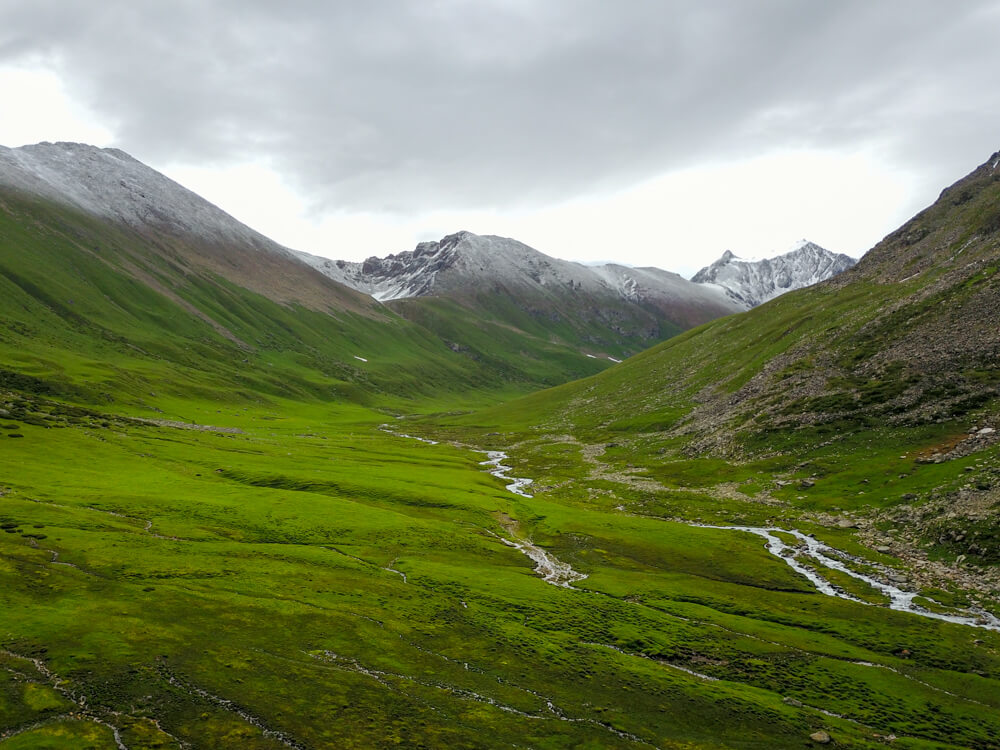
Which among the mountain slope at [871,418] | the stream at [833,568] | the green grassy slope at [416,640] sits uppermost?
the mountain slope at [871,418]

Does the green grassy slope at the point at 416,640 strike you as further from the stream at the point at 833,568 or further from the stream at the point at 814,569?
the stream at the point at 833,568

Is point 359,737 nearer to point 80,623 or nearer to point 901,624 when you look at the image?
point 80,623

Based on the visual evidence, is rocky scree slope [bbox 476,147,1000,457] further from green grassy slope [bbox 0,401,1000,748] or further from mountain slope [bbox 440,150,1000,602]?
green grassy slope [bbox 0,401,1000,748]

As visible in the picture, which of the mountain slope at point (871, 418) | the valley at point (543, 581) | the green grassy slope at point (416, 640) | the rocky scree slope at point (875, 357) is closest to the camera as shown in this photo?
the green grassy slope at point (416, 640)

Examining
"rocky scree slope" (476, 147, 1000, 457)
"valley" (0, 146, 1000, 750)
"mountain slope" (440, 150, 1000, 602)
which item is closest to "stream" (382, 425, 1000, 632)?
"valley" (0, 146, 1000, 750)

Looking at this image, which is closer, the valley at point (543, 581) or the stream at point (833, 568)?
the valley at point (543, 581)

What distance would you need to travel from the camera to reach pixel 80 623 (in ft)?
116

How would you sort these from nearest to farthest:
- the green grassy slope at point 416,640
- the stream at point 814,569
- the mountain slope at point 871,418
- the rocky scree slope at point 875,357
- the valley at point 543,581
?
the green grassy slope at point 416,640 → the valley at point 543,581 → the stream at point 814,569 → the mountain slope at point 871,418 → the rocky scree slope at point 875,357

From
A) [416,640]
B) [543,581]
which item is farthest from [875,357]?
[416,640]

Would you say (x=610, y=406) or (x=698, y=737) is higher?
(x=610, y=406)

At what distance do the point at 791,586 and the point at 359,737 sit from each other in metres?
47.7

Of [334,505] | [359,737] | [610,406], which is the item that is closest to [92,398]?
[334,505]

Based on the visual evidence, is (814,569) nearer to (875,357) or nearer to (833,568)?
(833,568)

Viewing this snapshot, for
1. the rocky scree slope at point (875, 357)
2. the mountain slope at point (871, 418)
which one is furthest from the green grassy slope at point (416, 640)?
the rocky scree slope at point (875, 357)
